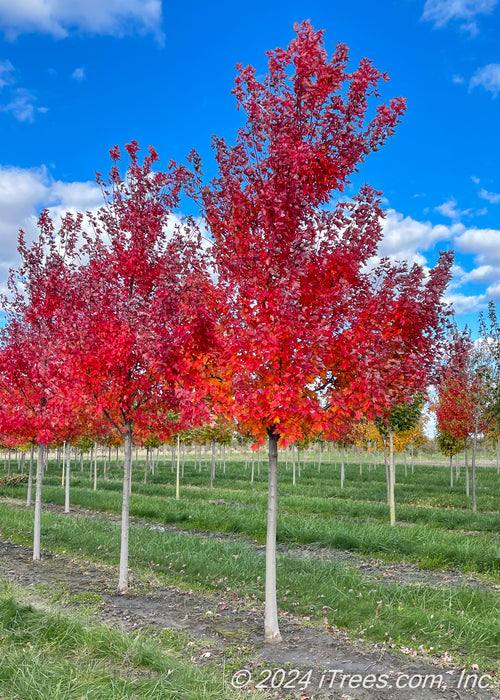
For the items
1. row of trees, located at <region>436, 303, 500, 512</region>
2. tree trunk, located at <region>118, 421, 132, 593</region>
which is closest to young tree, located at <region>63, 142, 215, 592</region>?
tree trunk, located at <region>118, 421, 132, 593</region>

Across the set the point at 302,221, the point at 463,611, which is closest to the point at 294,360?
the point at 302,221

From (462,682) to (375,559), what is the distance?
5.43 metres

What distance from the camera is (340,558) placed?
10062 mm

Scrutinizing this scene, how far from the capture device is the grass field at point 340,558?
19.7ft

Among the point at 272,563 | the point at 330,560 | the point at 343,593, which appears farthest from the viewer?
the point at 330,560

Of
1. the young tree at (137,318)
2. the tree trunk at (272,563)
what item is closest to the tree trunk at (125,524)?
the young tree at (137,318)

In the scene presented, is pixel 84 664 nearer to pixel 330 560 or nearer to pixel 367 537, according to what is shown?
pixel 330 560

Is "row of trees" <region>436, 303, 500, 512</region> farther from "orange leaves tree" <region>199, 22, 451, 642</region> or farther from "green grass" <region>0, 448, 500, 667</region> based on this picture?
"orange leaves tree" <region>199, 22, 451, 642</region>

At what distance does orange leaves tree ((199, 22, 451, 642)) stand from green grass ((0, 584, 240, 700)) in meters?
1.56

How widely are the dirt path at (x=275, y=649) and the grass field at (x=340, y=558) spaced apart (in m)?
0.37

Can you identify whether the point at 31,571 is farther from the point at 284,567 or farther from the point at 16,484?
the point at 16,484

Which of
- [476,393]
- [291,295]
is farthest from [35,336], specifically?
[476,393]

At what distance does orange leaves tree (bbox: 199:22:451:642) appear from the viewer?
5398 millimetres

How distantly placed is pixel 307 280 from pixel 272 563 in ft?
11.2
